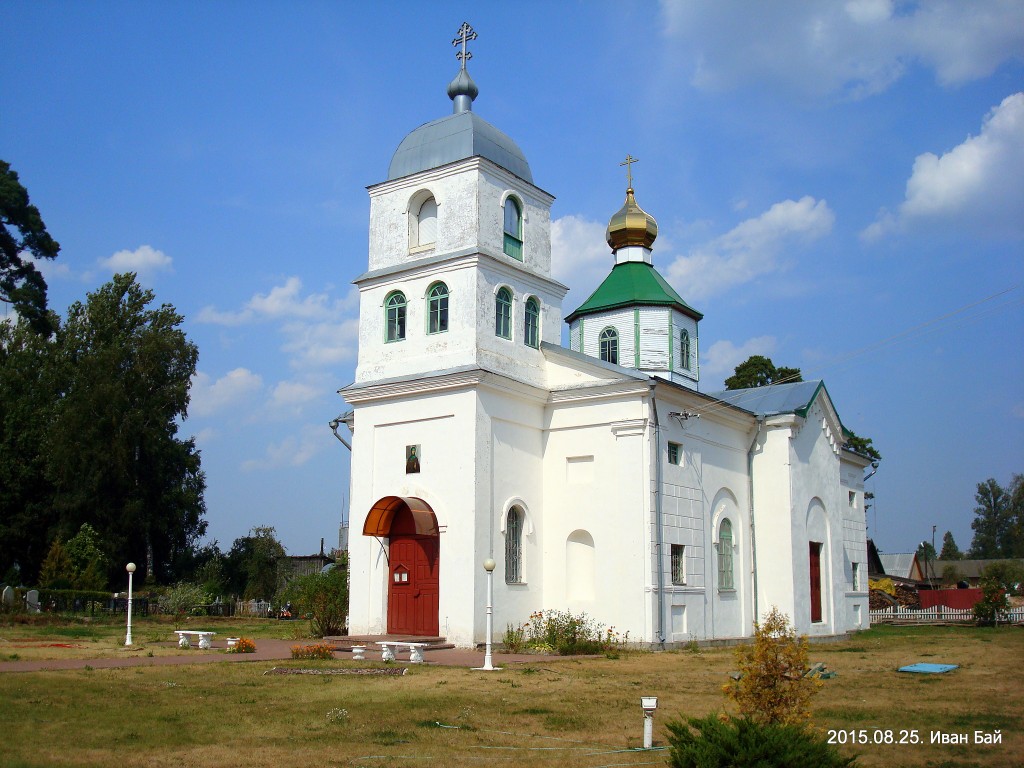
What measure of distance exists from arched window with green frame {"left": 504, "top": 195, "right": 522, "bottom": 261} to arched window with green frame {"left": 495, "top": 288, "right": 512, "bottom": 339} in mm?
1108

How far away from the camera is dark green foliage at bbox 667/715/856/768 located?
6.87 metres

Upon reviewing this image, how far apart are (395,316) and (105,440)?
22712 mm

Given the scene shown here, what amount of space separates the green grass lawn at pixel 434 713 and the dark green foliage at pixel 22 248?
56.8 ft

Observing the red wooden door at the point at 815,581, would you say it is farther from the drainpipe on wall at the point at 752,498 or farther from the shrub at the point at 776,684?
the shrub at the point at 776,684

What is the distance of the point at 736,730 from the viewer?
7195 mm

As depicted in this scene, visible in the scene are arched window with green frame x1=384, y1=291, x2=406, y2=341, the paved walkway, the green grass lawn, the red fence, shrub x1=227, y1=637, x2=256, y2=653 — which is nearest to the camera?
the green grass lawn

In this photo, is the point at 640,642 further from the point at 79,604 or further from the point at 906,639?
the point at 79,604

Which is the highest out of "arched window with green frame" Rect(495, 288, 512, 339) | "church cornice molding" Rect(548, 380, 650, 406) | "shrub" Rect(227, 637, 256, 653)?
"arched window with green frame" Rect(495, 288, 512, 339)

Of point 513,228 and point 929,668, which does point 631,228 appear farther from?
point 929,668

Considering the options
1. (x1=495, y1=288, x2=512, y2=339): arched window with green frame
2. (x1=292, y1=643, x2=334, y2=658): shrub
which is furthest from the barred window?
(x1=292, y1=643, x2=334, y2=658): shrub

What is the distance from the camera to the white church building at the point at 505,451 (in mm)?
21062

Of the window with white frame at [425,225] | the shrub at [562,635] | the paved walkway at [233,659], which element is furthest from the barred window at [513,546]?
the window with white frame at [425,225]

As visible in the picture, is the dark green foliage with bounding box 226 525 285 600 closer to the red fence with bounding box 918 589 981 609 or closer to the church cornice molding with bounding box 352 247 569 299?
the church cornice molding with bounding box 352 247 569 299

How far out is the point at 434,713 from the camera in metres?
11.1
